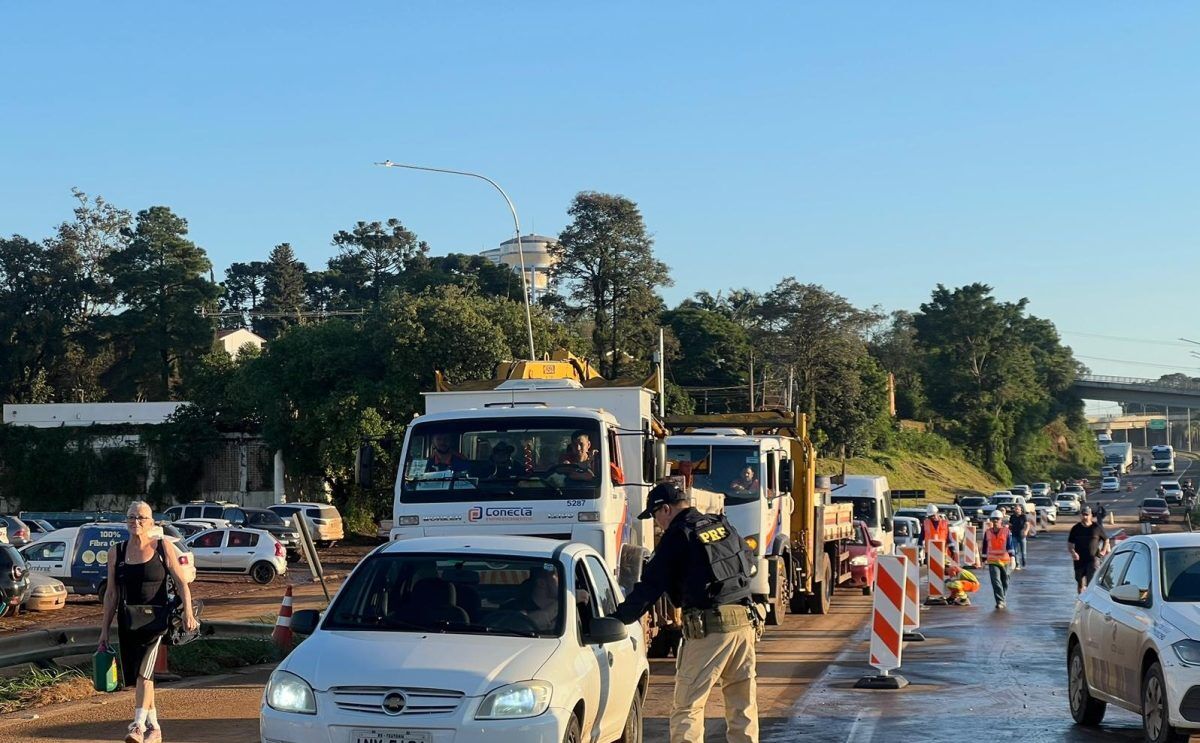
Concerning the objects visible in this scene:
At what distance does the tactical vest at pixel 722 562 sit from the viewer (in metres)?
8.23

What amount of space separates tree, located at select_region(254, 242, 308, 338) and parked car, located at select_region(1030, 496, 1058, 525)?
199ft

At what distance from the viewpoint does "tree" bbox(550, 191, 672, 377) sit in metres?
67.8

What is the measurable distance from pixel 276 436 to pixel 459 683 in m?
44.7

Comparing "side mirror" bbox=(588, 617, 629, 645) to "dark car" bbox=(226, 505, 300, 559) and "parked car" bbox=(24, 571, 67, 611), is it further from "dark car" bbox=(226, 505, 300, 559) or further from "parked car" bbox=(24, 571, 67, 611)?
"dark car" bbox=(226, 505, 300, 559)

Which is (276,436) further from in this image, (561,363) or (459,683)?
(459,683)

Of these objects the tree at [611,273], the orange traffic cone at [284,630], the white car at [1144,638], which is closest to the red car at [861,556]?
the orange traffic cone at [284,630]

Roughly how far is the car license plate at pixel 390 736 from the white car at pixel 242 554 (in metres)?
29.6

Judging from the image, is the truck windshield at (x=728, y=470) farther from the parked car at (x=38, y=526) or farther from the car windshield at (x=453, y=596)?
the parked car at (x=38, y=526)

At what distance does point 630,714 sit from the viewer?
9055 millimetres

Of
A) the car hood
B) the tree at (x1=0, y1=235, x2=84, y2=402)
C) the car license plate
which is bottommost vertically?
the car license plate

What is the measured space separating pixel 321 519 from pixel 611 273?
26.3m

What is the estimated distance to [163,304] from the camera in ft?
255

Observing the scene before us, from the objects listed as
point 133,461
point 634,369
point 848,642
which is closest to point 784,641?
point 848,642

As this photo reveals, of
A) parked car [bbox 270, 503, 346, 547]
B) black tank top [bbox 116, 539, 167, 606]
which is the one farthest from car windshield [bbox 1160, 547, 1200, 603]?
parked car [bbox 270, 503, 346, 547]
